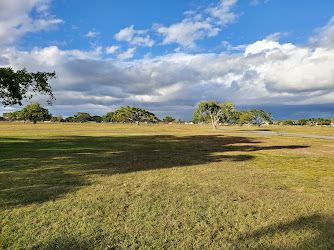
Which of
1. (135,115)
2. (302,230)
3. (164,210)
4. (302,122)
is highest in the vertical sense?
(135,115)

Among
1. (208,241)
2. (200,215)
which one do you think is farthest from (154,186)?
(208,241)

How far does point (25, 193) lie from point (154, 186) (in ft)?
13.8

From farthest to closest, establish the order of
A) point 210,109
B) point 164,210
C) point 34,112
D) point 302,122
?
point 302,122 → point 34,112 → point 210,109 → point 164,210

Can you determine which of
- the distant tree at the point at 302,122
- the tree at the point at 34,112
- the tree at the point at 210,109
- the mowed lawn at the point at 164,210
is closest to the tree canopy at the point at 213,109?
the tree at the point at 210,109

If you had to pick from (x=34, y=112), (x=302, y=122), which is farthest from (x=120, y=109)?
(x=302, y=122)

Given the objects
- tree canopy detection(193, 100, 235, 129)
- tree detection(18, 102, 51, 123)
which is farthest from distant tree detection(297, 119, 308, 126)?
tree detection(18, 102, 51, 123)

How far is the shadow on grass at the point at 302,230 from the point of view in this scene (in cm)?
378

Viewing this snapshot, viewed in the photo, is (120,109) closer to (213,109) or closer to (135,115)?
(135,115)

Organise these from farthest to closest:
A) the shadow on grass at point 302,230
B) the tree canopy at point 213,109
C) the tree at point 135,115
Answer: the tree at point 135,115
the tree canopy at point 213,109
the shadow on grass at point 302,230

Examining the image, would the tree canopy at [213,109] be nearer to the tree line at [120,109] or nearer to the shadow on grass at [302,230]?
the tree line at [120,109]

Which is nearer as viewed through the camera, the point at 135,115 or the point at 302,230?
the point at 302,230

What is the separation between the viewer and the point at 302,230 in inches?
168

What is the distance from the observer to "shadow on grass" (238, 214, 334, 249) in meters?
3.78

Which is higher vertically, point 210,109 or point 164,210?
point 210,109
